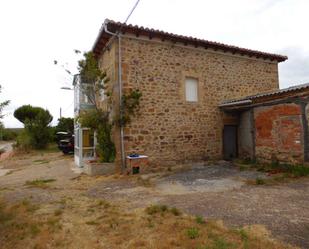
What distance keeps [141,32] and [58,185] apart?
6344 mm

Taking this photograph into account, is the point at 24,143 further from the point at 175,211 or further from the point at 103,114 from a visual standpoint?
the point at 175,211

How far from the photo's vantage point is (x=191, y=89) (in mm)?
10648

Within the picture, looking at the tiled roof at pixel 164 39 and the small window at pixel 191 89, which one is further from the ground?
the tiled roof at pixel 164 39

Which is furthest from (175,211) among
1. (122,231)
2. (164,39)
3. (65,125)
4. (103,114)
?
(65,125)

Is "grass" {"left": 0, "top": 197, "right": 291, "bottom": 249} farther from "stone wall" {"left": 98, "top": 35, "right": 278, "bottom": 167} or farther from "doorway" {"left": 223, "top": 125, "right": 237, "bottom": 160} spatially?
"doorway" {"left": 223, "top": 125, "right": 237, "bottom": 160}

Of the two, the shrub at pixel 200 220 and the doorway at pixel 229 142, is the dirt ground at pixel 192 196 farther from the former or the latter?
the doorway at pixel 229 142

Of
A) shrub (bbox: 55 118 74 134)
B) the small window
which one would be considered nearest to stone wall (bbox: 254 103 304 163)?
the small window

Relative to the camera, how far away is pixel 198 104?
10.6 meters

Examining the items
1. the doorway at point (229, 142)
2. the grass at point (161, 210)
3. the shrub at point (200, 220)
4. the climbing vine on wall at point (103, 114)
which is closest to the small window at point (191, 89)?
the doorway at point (229, 142)

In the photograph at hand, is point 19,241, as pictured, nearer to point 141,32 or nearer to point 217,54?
point 141,32

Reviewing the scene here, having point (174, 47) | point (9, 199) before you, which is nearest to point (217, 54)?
point (174, 47)

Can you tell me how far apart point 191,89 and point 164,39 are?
8.22 feet

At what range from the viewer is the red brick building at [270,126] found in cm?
825

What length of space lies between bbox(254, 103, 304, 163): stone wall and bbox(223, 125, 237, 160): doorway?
161 centimetres
